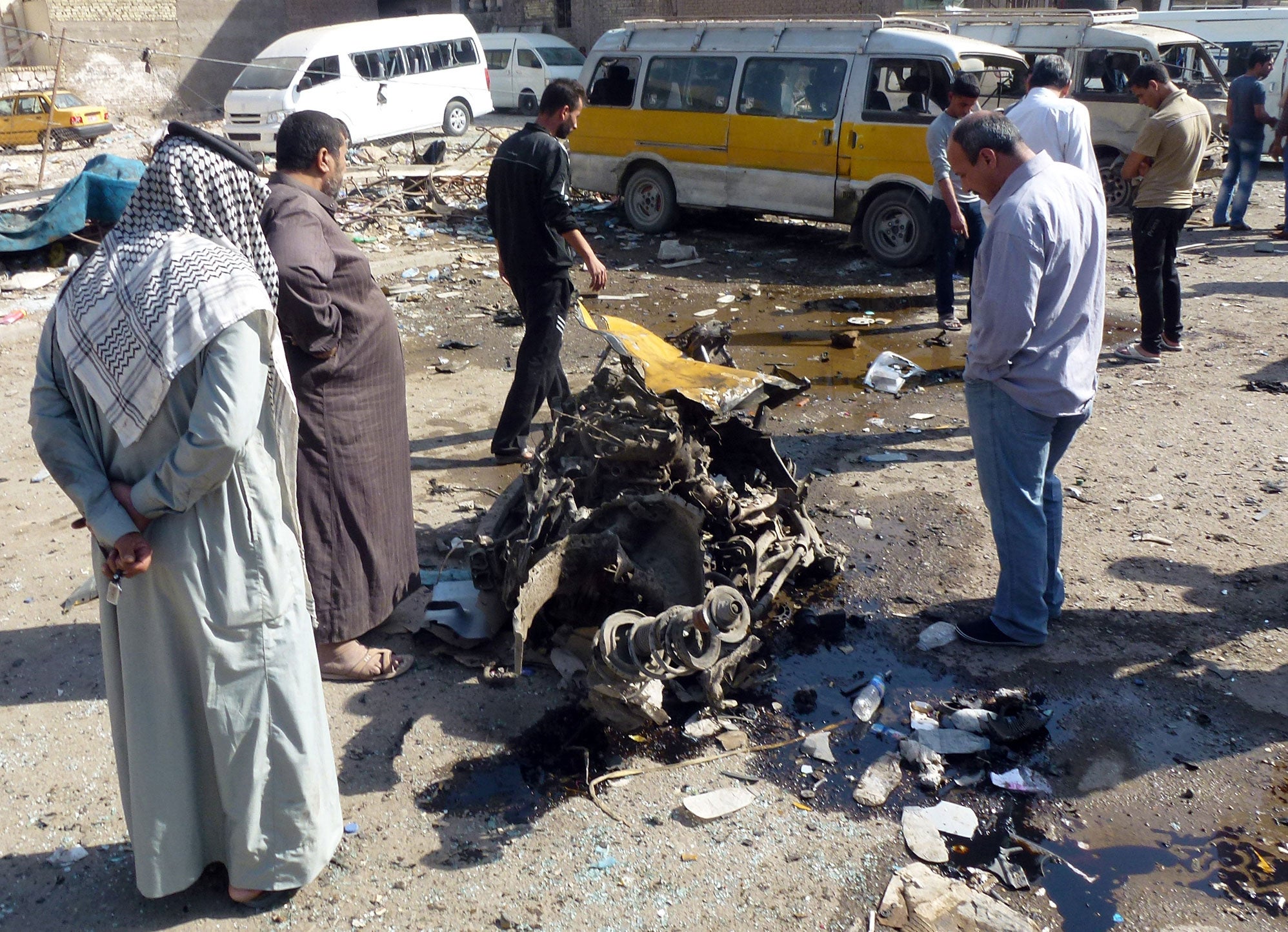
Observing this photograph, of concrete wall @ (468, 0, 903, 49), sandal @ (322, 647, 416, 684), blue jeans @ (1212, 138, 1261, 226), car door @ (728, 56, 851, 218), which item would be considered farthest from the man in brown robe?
concrete wall @ (468, 0, 903, 49)

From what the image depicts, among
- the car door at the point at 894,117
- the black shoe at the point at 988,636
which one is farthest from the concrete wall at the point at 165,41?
the black shoe at the point at 988,636

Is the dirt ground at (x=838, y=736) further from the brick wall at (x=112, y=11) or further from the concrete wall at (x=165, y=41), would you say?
the brick wall at (x=112, y=11)

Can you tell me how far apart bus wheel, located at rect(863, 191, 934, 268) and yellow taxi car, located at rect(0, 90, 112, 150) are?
16.1 m

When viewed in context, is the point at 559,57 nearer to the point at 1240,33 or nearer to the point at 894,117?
the point at 1240,33

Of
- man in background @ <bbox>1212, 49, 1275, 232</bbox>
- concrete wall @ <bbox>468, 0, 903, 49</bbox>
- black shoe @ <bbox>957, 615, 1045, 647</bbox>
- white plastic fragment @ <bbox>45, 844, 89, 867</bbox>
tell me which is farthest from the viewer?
concrete wall @ <bbox>468, 0, 903, 49</bbox>

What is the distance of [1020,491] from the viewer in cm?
363

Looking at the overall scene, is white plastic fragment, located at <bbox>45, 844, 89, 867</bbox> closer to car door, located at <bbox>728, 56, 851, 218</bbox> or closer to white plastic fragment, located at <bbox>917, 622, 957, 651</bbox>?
white plastic fragment, located at <bbox>917, 622, 957, 651</bbox>

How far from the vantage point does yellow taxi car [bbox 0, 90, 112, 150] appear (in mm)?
18562

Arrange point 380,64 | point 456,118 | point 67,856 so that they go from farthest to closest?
point 456,118 < point 380,64 < point 67,856

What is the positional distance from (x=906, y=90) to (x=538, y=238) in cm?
577

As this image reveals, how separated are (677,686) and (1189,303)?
7.03 metres

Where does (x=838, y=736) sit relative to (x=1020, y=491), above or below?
below

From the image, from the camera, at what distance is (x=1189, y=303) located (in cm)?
846

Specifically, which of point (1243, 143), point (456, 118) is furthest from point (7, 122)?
point (1243, 143)
